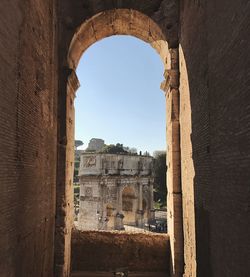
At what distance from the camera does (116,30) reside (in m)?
8.64

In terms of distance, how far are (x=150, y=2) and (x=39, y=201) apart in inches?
215

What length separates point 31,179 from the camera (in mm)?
5145

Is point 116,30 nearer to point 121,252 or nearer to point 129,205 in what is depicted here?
point 121,252

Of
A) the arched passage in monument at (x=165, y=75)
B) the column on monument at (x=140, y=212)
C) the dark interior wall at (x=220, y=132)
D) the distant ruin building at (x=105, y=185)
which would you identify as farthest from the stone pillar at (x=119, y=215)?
the dark interior wall at (x=220, y=132)

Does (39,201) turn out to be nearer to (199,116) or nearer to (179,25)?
(199,116)

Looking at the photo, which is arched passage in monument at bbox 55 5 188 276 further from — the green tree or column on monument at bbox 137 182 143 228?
the green tree

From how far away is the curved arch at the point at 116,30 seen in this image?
777cm

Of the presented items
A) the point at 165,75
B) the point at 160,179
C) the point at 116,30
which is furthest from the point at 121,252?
the point at 160,179

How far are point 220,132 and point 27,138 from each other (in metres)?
3.01

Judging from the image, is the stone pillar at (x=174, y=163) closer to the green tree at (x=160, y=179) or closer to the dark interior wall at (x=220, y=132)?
the dark interior wall at (x=220, y=132)

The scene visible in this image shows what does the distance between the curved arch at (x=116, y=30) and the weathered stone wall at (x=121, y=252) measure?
183 inches

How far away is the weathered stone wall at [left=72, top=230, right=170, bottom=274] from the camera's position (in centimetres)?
784

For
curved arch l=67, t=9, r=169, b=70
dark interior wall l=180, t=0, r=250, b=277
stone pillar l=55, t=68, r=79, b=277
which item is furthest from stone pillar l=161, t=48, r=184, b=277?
stone pillar l=55, t=68, r=79, b=277

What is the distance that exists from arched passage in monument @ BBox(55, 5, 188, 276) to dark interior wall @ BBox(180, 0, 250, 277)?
1359 mm
